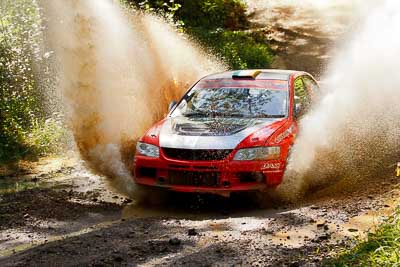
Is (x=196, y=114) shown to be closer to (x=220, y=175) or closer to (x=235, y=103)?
(x=235, y=103)

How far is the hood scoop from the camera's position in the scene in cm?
804

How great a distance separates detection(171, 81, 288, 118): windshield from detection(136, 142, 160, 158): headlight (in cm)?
102

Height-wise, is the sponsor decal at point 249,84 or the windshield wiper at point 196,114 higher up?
the sponsor decal at point 249,84

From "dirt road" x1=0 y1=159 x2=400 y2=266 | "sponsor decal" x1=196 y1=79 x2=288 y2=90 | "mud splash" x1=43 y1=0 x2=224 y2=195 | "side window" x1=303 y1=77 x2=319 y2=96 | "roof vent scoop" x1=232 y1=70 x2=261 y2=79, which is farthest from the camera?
"mud splash" x1=43 y1=0 x2=224 y2=195

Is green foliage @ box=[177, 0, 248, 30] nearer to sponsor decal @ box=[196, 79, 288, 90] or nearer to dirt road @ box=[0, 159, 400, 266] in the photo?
sponsor decal @ box=[196, 79, 288, 90]

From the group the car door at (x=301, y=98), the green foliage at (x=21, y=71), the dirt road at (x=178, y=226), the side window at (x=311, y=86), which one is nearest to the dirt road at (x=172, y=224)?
the dirt road at (x=178, y=226)

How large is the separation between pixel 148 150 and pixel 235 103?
5.12ft

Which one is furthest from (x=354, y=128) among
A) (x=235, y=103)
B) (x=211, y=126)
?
(x=211, y=126)

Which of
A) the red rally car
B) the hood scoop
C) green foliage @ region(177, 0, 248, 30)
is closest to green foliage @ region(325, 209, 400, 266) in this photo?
the red rally car

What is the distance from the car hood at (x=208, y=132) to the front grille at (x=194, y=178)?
331mm

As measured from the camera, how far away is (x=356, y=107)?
10.6m

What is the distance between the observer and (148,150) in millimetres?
8109

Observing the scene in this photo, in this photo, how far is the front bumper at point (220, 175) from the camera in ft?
25.2

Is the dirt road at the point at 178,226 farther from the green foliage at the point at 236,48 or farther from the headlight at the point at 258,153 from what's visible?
the green foliage at the point at 236,48
